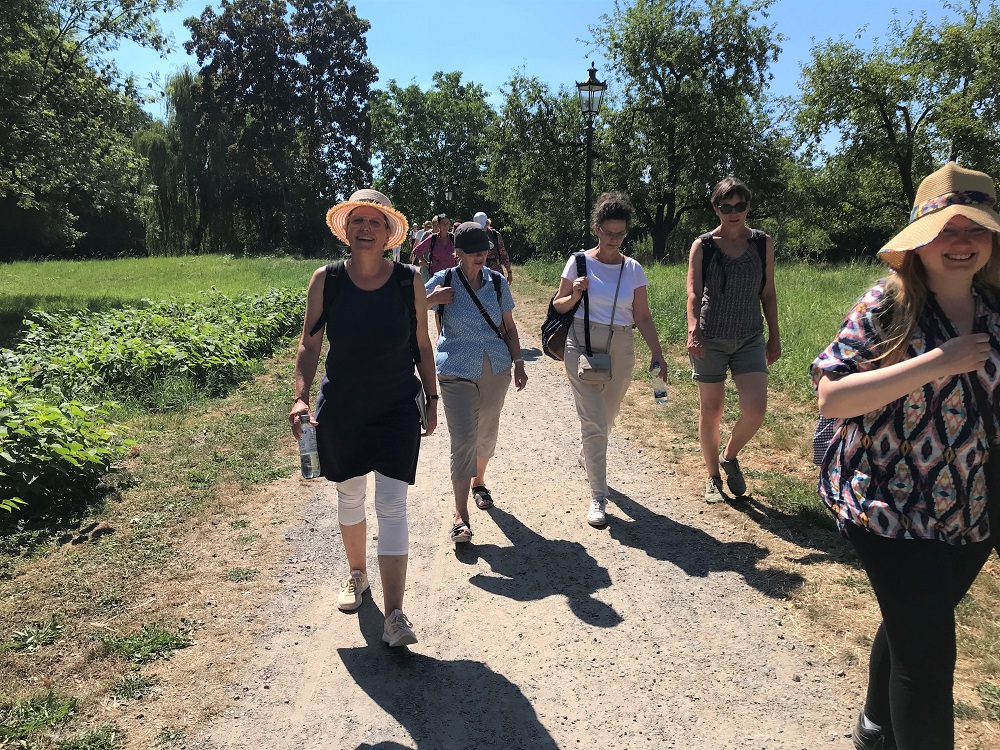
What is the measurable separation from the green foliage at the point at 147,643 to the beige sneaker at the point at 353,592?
721mm

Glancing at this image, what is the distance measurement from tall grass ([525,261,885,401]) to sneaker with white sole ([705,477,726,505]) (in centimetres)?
279

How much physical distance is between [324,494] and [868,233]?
41458 mm

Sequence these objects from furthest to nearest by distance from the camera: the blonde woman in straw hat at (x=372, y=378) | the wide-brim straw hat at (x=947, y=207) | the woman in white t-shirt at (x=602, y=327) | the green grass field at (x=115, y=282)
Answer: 1. the green grass field at (x=115, y=282)
2. the woman in white t-shirt at (x=602, y=327)
3. the blonde woman in straw hat at (x=372, y=378)
4. the wide-brim straw hat at (x=947, y=207)

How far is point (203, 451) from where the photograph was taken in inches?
240

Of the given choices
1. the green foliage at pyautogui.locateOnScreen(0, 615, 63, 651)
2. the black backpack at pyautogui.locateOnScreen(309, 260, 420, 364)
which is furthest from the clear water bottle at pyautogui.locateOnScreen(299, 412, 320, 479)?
the green foliage at pyautogui.locateOnScreen(0, 615, 63, 651)

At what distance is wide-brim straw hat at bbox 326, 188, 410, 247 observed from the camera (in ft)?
10.8

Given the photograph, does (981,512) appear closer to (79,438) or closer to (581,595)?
(581,595)

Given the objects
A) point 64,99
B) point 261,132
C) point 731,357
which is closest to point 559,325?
point 731,357

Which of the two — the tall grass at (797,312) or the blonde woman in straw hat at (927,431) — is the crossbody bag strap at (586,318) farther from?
the tall grass at (797,312)

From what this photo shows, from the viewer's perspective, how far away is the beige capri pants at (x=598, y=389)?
459 cm

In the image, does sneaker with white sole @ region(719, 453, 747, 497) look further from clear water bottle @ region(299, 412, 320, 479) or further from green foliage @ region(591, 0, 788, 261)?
green foliage @ region(591, 0, 788, 261)

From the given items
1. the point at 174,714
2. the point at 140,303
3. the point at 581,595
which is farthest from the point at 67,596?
the point at 140,303

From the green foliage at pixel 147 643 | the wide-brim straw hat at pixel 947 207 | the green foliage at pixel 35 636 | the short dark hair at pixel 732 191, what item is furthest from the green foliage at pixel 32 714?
the short dark hair at pixel 732 191

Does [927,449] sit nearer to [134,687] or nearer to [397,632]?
[397,632]
